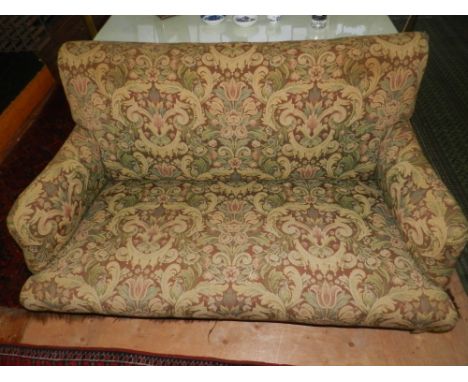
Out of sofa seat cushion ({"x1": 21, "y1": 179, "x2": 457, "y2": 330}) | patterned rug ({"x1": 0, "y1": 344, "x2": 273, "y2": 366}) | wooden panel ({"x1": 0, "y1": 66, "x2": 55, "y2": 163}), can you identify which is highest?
sofa seat cushion ({"x1": 21, "y1": 179, "x2": 457, "y2": 330})

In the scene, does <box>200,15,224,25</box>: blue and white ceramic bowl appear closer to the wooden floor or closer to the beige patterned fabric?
the beige patterned fabric

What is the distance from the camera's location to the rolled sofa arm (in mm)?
1123

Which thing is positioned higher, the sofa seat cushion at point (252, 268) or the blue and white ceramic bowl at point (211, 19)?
the blue and white ceramic bowl at point (211, 19)

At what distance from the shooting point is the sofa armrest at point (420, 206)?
1.02 m

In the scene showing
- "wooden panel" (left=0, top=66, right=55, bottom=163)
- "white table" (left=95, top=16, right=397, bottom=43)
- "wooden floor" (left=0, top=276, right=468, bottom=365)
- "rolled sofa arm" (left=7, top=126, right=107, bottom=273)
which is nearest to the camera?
"rolled sofa arm" (left=7, top=126, right=107, bottom=273)

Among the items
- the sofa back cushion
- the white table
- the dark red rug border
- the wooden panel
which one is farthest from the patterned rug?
the white table

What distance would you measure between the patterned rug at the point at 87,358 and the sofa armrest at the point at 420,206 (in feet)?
2.59

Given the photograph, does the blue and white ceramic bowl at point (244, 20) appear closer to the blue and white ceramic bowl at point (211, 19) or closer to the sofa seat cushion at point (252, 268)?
the blue and white ceramic bowl at point (211, 19)

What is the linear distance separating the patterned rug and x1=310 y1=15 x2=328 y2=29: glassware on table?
68.5 inches

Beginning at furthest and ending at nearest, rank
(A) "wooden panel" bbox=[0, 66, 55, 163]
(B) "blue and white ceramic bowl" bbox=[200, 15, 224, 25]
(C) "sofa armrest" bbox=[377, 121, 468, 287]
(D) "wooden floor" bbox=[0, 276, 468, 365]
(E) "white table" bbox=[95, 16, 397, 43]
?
(A) "wooden panel" bbox=[0, 66, 55, 163] → (B) "blue and white ceramic bowl" bbox=[200, 15, 224, 25] → (E) "white table" bbox=[95, 16, 397, 43] → (D) "wooden floor" bbox=[0, 276, 468, 365] → (C) "sofa armrest" bbox=[377, 121, 468, 287]

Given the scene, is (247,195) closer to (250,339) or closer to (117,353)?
(250,339)

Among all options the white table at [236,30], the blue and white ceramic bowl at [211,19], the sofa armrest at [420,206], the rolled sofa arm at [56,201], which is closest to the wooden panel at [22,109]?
the white table at [236,30]

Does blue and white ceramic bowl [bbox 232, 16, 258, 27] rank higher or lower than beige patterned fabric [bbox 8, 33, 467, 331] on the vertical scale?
higher

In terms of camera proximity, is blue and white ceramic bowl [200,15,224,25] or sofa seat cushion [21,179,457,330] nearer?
sofa seat cushion [21,179,457,330]
